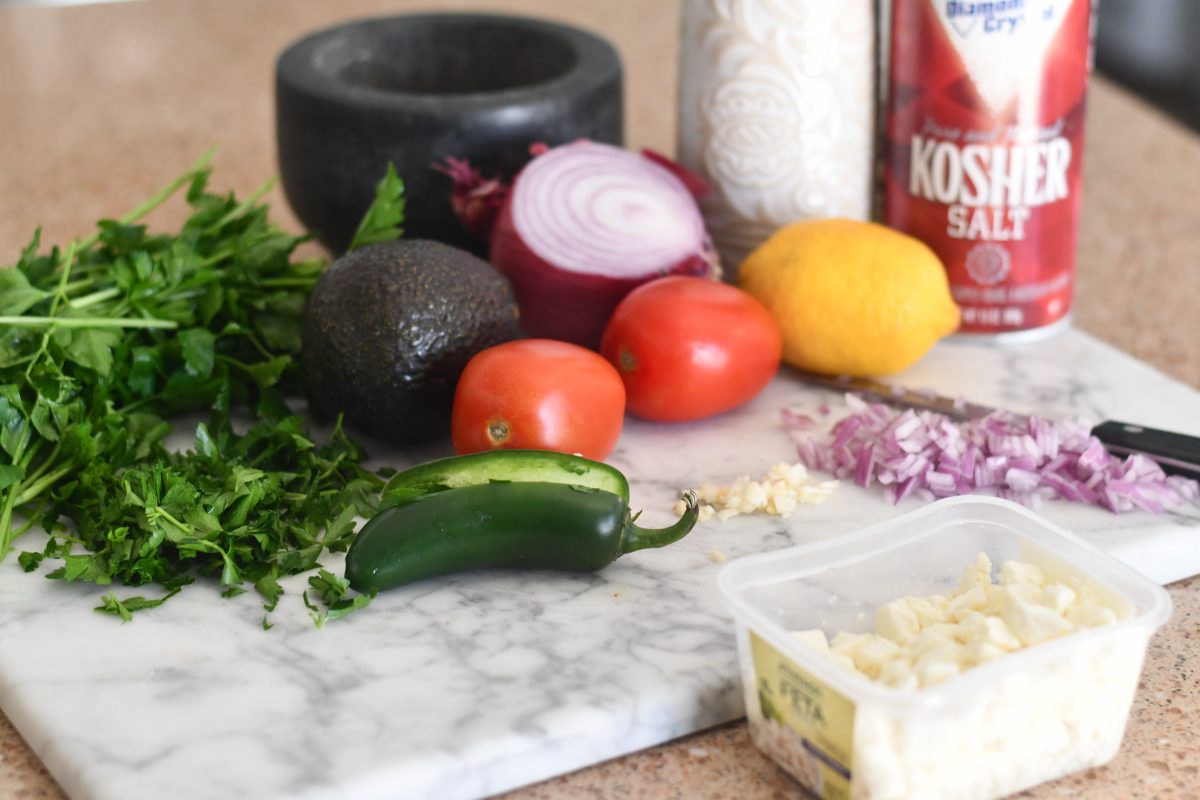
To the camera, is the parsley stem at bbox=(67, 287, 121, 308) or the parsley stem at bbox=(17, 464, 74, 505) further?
the parsley stem at bbox=(67, 287, 121, 308)

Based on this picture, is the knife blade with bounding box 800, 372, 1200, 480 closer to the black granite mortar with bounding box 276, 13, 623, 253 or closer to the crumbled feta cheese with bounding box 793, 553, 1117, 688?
the crumbled feta cheese with bounding box 793, 553, 1117, 688

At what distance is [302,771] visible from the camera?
2.57ft

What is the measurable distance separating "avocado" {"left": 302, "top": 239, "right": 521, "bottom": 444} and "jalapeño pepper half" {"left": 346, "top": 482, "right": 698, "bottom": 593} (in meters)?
0.18

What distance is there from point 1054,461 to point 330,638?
0.53 metres

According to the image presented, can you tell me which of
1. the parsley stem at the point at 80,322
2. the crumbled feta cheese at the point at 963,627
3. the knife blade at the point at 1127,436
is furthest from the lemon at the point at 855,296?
the parsley stem at the point at 80,322

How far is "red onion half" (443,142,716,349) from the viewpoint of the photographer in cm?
122

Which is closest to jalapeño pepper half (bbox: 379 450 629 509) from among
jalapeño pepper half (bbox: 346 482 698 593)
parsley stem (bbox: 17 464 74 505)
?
jalapeño pepper half (bbox: 346 482 698 593)

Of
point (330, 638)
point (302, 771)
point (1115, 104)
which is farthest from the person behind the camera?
point (1115, 104)

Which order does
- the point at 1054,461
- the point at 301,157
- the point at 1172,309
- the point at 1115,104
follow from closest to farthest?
the point at 1054,461 → the point at 301,157 → the point at 1172,309 → the point at 1115,104

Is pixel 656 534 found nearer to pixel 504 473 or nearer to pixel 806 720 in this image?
pixel 504 473

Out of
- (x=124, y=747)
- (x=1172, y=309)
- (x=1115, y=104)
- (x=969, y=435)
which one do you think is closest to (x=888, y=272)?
(x=969, y=435)

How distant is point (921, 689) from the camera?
28.1 inches

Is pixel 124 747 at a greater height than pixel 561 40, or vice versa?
pixel 561 40

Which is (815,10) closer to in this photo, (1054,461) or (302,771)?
(1054,461)
